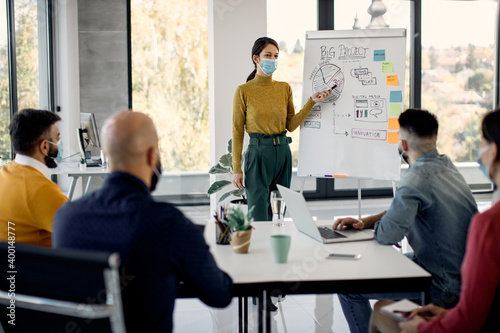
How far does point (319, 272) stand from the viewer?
70.9 inches

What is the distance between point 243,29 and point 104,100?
2.01 metres

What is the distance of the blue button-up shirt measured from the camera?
2.10m

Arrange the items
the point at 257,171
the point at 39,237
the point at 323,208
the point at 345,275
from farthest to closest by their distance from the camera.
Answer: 1. the point at 323,208
2. the point at 257,171
3. the point at 39,237
4. the point at 345,275

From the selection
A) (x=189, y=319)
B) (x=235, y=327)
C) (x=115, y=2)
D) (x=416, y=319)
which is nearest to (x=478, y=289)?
(x=416, y=319)

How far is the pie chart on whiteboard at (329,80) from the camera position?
4.08 metres

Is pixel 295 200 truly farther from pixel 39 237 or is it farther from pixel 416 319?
pixel 39 237

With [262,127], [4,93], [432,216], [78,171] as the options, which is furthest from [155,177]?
[4,93]

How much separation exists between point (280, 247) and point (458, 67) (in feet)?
19.4

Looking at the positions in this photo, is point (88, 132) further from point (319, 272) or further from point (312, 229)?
point (319, 272)

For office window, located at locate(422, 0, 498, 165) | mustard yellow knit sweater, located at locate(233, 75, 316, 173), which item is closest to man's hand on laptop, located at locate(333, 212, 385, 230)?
mustard yellow knit sweater, located at locate(233, 75, 316, 173)

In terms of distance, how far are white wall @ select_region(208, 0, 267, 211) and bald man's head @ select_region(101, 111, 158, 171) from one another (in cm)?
361

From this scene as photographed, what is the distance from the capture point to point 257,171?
3.70 metres

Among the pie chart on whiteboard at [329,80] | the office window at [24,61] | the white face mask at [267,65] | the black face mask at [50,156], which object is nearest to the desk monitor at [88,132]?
the office window at [24,61]

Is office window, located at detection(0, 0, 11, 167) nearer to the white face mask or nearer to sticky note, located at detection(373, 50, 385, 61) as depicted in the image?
the white face mask
